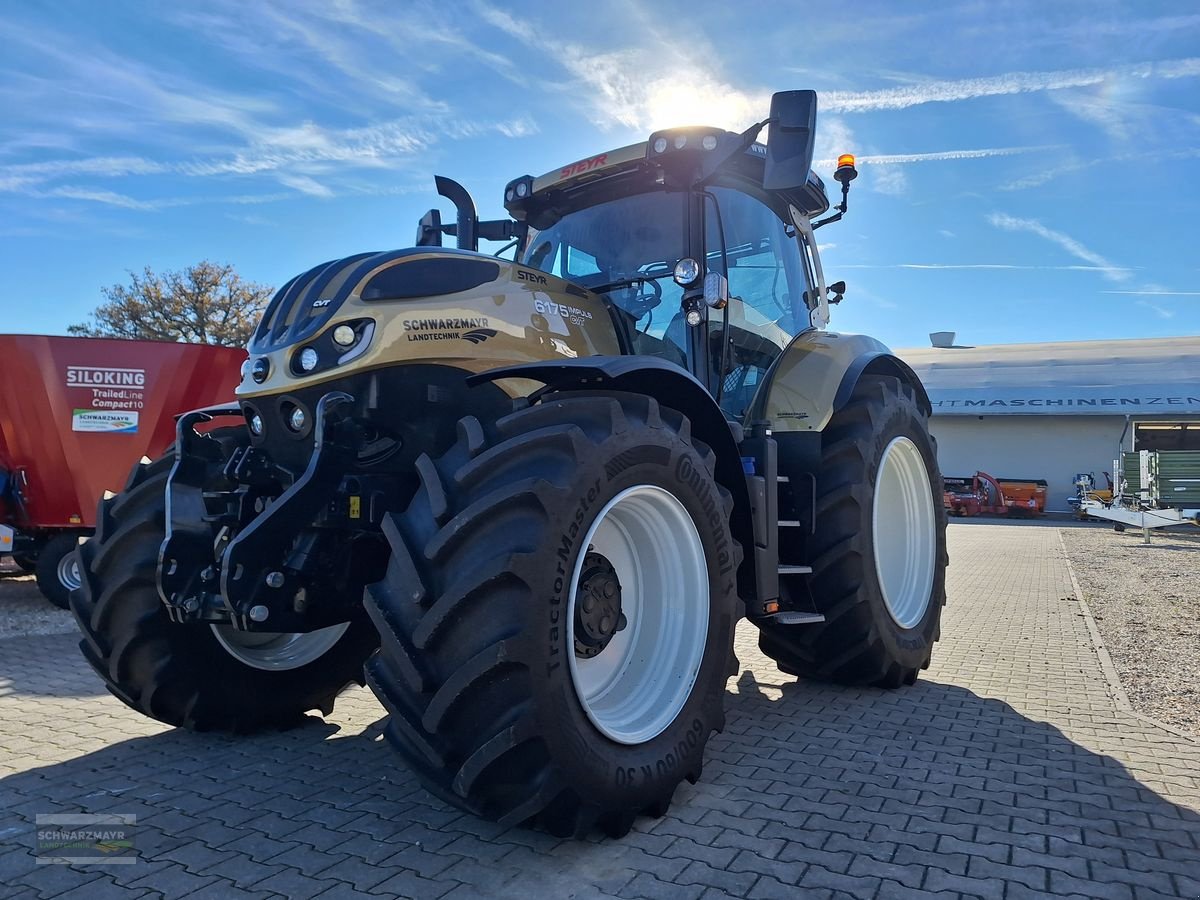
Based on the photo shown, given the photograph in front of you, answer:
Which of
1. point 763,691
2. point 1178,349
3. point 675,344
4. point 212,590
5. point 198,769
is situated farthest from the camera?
point 1178,349

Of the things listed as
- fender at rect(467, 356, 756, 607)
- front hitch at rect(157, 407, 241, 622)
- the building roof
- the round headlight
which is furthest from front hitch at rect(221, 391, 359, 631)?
the building roof

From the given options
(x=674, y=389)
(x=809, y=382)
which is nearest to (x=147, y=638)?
(x=674, y=389)

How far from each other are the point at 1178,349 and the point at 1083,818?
149ft

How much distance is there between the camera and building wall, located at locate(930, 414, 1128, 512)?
1321 inches

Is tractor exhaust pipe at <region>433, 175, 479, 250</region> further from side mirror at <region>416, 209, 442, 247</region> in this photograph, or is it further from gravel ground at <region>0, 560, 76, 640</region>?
gravel ground at <region>0, 560, 76, 640</region>

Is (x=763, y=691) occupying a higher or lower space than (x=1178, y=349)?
lower

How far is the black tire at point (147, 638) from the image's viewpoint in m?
3.53

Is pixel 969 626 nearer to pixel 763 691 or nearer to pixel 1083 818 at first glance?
pixel 763 691

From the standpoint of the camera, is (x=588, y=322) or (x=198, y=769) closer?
(x=198, y=769)

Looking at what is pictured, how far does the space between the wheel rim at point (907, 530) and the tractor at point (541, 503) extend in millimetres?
247

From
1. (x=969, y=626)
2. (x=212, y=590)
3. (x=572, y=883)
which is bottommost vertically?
(x=969, y=626)

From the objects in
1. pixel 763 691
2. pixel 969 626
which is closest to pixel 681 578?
pixel 763 691

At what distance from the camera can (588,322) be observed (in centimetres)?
406

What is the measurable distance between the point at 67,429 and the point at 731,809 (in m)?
8.24
